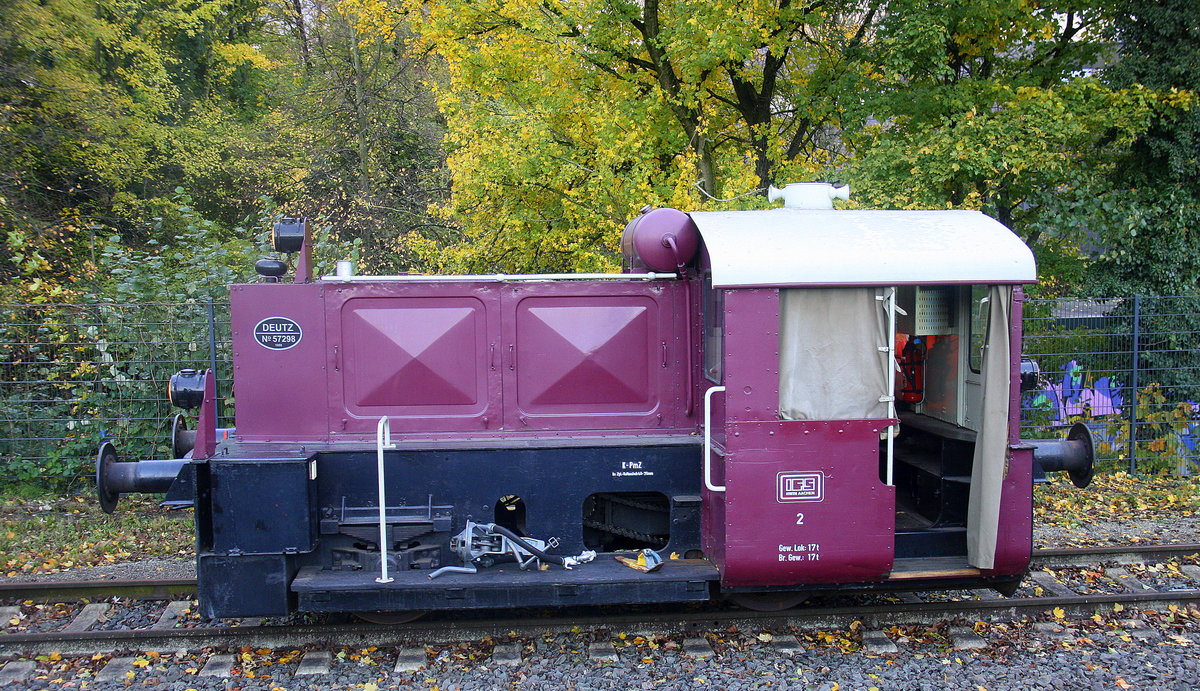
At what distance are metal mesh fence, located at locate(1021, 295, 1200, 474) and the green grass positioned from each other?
10500mm

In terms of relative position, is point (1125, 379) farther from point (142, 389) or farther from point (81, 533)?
point (81, 533)

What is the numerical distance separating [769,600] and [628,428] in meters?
1.61

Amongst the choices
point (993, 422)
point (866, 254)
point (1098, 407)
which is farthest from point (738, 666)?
point (1098, 407)

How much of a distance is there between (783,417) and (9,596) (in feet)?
20.6

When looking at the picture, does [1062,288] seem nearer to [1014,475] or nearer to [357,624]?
[1014,475]

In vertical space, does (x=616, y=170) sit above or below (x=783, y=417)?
above

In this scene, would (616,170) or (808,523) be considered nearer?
(808,523)

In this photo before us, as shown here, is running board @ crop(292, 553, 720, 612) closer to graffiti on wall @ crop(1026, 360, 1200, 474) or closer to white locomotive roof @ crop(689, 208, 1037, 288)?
white locomotive roof @ crop(689, 208, 1037, 288)

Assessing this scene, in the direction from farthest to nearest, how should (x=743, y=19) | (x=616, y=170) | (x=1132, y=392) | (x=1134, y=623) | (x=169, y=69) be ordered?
1. (x=169, y=69)
2. (x=616, y=170)
3. (x=743, y=19)
4. (x=1132, y=392)
5. (x=1134, y=623)

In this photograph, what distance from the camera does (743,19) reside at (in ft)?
39.7

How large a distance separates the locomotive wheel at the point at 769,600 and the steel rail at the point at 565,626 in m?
0.15

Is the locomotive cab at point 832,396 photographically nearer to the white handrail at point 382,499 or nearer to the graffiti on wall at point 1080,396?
the white handrail at point 382,499

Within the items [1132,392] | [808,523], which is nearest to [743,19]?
[1132,392]

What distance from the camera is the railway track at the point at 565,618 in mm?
5707
